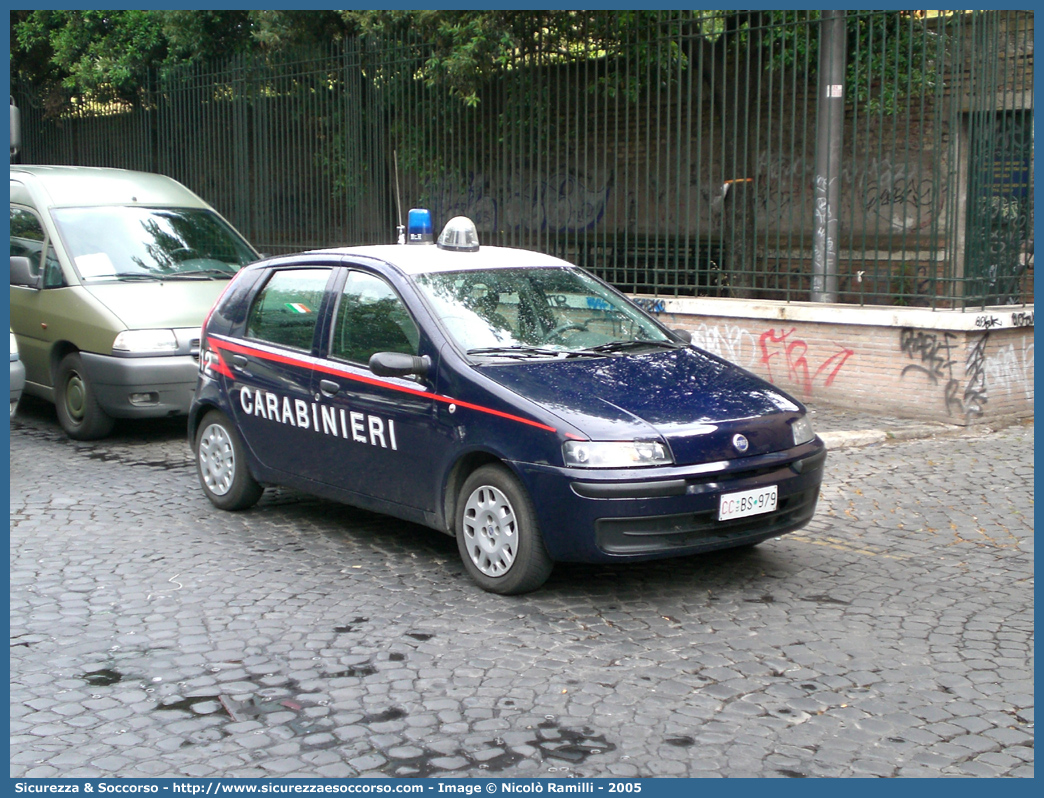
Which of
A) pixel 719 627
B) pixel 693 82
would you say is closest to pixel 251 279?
Answer: pixel 719 627

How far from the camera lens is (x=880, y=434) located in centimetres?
902

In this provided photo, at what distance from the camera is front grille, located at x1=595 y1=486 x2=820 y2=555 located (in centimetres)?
498

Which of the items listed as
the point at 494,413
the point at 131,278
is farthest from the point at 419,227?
the point at 131,278

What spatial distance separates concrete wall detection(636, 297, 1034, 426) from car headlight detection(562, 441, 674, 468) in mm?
5318

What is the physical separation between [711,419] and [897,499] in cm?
259

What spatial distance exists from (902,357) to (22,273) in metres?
7.36

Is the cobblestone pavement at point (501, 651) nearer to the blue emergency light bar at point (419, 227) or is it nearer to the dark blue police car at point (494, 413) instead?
the dark blue police car at point (494, 413)

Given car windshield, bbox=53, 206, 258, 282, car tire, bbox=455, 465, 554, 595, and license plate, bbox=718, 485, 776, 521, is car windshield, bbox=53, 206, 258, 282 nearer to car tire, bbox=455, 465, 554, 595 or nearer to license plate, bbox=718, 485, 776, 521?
car tire, bbox=455, 465, 554, 595

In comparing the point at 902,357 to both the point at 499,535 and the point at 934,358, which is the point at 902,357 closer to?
the point at 934,358

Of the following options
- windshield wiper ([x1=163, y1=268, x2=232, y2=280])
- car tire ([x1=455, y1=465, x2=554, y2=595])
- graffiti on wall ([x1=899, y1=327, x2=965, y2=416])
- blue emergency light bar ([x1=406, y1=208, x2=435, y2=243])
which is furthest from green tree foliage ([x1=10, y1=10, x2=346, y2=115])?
car tire ([x1=455, y1=465, x2=554, y2=595])

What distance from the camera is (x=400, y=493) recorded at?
5805 millimetres

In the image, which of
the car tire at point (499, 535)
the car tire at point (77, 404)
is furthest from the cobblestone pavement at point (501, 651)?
the car tire at point (77, 404)

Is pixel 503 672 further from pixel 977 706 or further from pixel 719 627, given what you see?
pixel 977 706

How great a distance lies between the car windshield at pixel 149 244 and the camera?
31.4 feet
